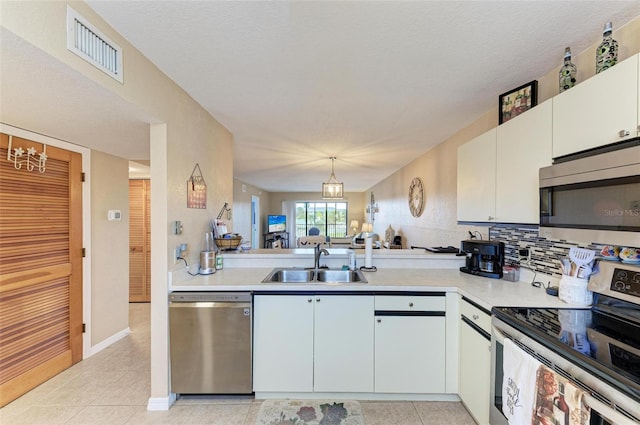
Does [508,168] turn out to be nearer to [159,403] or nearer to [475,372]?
[475,372]

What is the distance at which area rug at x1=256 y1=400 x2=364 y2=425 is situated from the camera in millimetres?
1823

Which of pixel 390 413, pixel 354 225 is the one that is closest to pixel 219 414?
pixel 390 413

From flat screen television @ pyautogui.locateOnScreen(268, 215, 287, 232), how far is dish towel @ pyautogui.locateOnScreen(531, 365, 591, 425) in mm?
9632

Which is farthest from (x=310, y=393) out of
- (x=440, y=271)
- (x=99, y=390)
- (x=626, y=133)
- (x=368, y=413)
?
(x=626, y=133)

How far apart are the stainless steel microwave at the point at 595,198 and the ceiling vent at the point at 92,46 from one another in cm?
249

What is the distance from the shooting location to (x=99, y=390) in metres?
2.24

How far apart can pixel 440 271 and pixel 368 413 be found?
1.34 m

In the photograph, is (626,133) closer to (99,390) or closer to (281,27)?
(281,27)

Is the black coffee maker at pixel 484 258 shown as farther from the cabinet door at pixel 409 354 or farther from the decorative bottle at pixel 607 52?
the decorative bottle at pixel 607 52

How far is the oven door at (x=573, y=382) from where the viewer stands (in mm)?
873

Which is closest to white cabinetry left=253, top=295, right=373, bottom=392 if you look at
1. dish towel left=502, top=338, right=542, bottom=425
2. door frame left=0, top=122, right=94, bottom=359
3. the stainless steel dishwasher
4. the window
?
the stainless steel dishwasher

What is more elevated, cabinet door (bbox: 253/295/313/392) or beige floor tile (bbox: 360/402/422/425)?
cabinet door (bbox: 253/295/313/392)

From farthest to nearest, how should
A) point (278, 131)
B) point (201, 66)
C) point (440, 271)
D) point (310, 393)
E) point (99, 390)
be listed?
point (278, 131), point (440, 271), point (99, 390), point (310, 393), point (201, 66)

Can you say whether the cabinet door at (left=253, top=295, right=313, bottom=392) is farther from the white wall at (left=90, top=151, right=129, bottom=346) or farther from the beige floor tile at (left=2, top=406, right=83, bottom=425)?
the white wall at (left=90, top=151, right=129, bottom=346)
